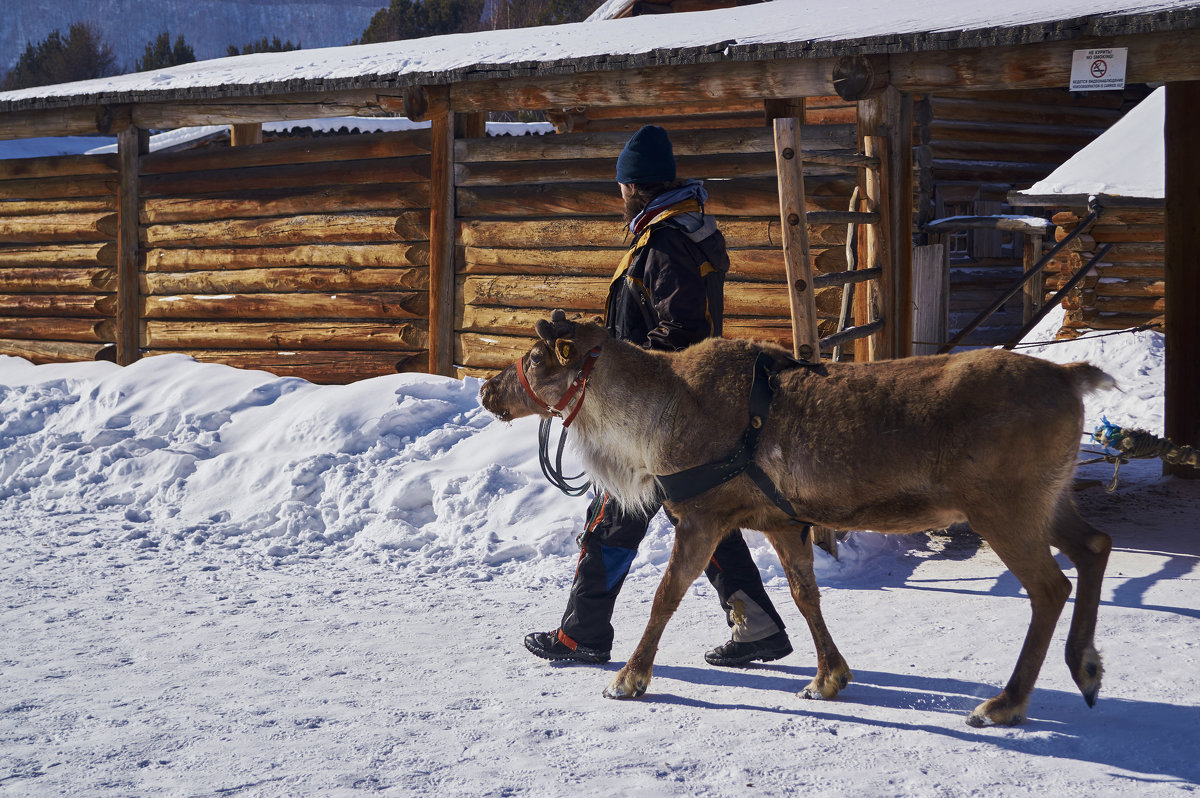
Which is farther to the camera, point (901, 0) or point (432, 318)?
point (432, 318)

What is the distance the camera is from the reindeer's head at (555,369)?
164 inches

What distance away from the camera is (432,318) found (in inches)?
364

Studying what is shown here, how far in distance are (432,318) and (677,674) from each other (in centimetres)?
551

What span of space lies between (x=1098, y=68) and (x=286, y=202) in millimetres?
7047

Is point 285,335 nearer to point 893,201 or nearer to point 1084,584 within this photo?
point 893,201

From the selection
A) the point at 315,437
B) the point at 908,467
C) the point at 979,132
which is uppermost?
the point at 979,132

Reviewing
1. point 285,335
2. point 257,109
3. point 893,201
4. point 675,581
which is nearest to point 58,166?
point 257,109

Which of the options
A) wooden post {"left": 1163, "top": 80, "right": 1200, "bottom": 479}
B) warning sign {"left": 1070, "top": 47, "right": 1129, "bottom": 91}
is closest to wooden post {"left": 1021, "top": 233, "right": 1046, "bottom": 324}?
wooden post {"left": 1163, "top": 80, "right": 1200, "bottom": 479}

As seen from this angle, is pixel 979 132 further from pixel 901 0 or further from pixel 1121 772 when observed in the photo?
pixel 1121 772

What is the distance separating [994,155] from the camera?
50.2 ft

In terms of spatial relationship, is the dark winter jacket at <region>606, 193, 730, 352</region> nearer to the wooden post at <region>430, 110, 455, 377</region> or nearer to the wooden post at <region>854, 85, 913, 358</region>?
the wooden post at <region>854, 85, 913, 358</region>

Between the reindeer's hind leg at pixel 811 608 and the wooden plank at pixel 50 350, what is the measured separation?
9.19 m

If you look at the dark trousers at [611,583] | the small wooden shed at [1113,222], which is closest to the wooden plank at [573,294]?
the dark trousers at [611,583]

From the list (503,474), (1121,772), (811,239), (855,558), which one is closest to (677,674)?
(1121,772)
